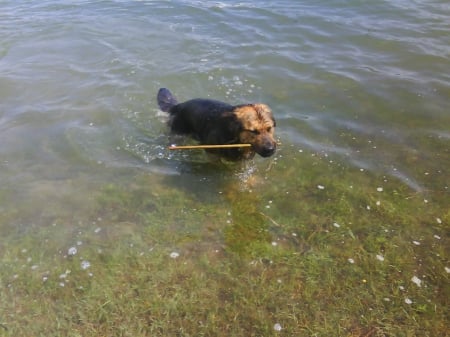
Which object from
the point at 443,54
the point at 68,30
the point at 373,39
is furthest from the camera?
the point at 68,30

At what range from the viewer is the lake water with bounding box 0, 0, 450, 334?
6.09 meters

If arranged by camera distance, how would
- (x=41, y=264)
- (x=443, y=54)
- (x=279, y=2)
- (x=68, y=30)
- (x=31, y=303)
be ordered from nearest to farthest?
(x=31, y=303), (x=41, y=264), (x=443, y=54), (x=68, y=30), (x=279, y=2)

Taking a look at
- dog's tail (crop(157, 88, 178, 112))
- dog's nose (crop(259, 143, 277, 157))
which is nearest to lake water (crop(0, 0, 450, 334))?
dog's tail (crop(157, 88, 178, 112))

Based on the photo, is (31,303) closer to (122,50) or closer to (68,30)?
(122,50)

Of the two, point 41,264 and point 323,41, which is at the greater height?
point 323,41

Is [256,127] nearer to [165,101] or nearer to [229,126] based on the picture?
[229,126]

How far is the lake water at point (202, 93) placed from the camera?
6094 millimetres

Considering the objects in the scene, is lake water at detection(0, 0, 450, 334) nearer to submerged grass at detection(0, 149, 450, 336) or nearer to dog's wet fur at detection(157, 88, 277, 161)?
Answer: submerged grass at detection(0, 149, 450, 336)

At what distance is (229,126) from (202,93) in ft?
9.97

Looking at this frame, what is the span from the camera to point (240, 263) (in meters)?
4.82

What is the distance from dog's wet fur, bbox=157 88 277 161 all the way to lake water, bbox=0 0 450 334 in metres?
0.41

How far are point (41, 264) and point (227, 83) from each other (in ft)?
17.5

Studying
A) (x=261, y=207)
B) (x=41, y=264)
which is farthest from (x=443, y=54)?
(x=41, y=264)

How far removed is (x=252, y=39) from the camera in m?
10.6
